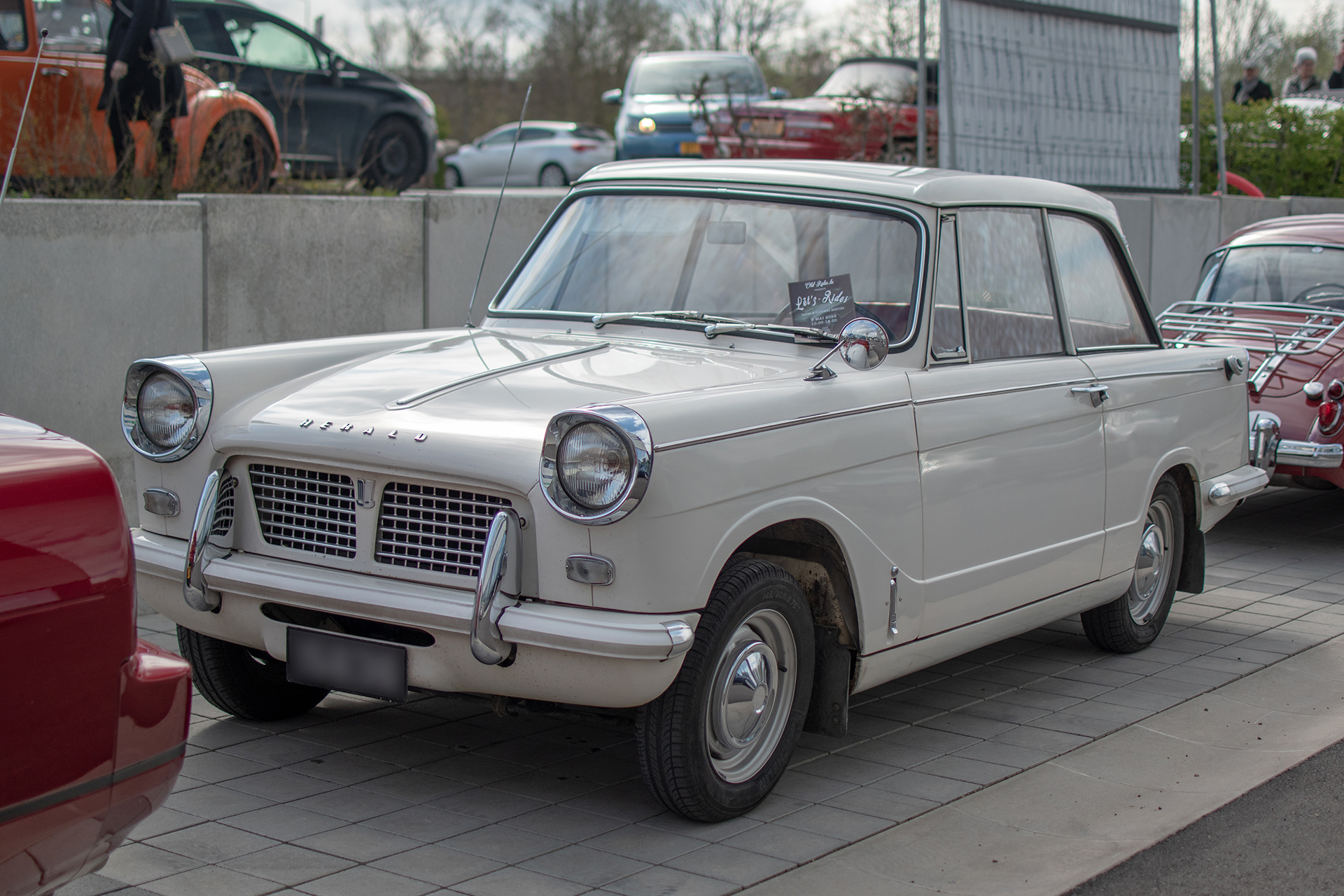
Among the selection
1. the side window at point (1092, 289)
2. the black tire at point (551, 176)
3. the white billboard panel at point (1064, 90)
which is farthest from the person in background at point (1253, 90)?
the black tire at point (551, 176)

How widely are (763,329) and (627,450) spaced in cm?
127

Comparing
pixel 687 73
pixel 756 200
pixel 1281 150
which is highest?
pixel 687 73

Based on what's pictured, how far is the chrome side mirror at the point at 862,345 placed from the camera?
4.30 m

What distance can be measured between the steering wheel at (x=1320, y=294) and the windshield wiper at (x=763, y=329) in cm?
585

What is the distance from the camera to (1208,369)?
6117 mm

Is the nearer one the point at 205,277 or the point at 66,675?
the point at 66,675

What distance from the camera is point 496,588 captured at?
357cm

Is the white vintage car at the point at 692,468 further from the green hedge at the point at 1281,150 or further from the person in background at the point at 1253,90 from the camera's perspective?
the person in background at the point at 1253,90

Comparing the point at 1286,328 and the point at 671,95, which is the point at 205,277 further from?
the point at 671,95

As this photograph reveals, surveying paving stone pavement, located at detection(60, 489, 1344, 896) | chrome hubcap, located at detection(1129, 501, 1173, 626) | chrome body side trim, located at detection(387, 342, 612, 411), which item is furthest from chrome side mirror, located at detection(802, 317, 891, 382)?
chrome hubcap, located at detection(1129, 501, 1173, 626)

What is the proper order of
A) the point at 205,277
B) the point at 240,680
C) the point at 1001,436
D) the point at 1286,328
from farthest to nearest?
the point at 1286,328 → the point at 205,277 → the point at 1001,436 → the point at 240,680

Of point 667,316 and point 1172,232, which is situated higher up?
point 1172,232

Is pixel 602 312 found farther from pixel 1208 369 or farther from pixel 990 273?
pixel 1208 369

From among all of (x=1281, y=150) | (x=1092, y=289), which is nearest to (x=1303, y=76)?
(x=1281, y=150)
